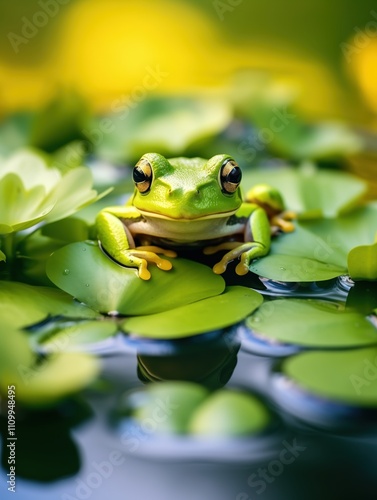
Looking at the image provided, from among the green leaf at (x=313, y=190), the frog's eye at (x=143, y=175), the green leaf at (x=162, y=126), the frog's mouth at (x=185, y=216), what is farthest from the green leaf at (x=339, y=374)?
the green leaf at (x=162, y=126)

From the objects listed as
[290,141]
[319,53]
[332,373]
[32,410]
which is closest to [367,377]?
[332,373]

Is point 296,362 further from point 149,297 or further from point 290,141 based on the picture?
point 290,141

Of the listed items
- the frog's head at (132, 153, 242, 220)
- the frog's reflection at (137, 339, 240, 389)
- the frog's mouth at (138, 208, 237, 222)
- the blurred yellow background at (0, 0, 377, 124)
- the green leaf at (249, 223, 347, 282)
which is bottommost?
the frog's reflection at (137, 339, 240, 389)

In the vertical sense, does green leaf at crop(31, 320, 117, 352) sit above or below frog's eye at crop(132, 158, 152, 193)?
below

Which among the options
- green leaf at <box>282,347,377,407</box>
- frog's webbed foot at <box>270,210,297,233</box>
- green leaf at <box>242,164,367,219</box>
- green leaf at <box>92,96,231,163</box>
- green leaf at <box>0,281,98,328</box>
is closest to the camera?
green leaf at <box>282,347,377,407</box>

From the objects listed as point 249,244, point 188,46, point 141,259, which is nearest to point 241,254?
point 249,244

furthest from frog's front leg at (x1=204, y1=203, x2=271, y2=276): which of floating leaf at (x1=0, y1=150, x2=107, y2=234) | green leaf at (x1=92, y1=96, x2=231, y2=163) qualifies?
green leaf at (x1=92, y1=96, x2=231, y2=163)

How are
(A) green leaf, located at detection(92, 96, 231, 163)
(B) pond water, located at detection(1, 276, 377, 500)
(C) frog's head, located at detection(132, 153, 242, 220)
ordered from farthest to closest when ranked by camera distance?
1. (A) green leaf, located at detection(92, 96, 231, 163)
2. (C) frog's head, located at detection(132, 153, 242, 220)
3. (B) pond water, located at detection(1, 276, 377, 500)

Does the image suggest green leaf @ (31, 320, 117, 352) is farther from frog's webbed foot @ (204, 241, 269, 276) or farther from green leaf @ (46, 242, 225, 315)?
frog's webbed foot @ (204, 241, 269, 276)
